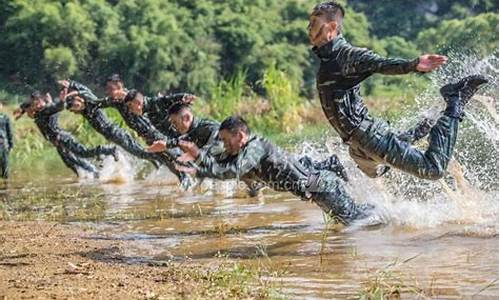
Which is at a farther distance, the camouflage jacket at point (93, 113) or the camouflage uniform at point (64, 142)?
the camouflage uniform at point (64, 142)

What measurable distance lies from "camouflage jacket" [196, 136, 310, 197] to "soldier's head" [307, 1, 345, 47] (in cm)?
99

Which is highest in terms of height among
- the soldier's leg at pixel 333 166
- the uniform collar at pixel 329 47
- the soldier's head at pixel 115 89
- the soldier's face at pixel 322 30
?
the soldier's face at pixel 322 30

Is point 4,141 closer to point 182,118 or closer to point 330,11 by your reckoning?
point 182,118

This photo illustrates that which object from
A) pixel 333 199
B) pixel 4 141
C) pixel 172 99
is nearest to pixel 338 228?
pixel 333 199

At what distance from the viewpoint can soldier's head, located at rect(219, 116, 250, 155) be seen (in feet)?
22.6

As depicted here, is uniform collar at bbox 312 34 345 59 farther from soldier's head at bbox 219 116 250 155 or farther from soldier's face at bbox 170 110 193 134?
soldier's face at bbox 170 110 193 134

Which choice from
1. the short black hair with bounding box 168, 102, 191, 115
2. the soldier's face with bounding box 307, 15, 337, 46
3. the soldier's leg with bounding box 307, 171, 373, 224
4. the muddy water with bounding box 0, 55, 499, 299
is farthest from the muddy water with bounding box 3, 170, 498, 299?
the soldier's face with bounding box 307, 15, 337, 46

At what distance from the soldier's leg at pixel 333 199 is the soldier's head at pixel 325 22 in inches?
54.9

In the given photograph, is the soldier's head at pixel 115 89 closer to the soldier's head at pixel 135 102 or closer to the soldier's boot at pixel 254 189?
the soldier's head at pixel 135 102

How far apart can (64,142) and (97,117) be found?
6.18 ft

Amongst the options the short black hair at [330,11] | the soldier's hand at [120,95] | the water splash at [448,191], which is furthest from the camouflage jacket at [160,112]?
the short black hair at [330,11]

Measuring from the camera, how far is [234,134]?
272 inches

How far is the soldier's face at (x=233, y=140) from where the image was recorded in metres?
6.91

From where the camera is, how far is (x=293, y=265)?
6.13m
